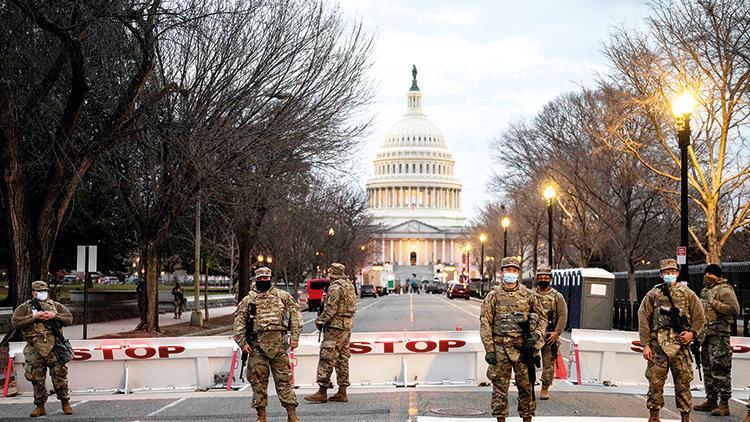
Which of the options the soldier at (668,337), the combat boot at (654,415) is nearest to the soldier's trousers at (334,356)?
the soldier at (668,337)

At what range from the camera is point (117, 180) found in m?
30.2

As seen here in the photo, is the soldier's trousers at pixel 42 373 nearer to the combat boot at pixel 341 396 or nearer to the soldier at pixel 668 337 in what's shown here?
the combat boot at pixel 341 396

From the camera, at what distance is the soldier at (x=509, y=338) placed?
1109 centimetres

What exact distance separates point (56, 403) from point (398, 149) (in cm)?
18428

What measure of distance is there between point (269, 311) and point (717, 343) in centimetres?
570

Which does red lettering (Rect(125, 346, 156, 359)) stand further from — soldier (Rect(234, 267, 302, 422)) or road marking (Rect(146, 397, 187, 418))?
soldier (Rect(234, 267, 302, 422))

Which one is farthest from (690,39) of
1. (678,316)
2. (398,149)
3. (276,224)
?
(398,149)

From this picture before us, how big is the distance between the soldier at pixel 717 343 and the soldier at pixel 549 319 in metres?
1.91

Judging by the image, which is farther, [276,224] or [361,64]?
[276,224]

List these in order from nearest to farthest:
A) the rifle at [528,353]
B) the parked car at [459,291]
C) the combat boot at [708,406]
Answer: the rifle at [528,353], the combat boot at [708,406], the parked car at [459,291]

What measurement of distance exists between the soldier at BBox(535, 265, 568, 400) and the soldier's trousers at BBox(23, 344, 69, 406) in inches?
248

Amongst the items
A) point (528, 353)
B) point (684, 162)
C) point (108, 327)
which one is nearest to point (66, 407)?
point (528, 353)

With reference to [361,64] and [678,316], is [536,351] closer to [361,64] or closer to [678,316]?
[678,316]

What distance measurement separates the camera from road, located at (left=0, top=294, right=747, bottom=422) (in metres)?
12.7
